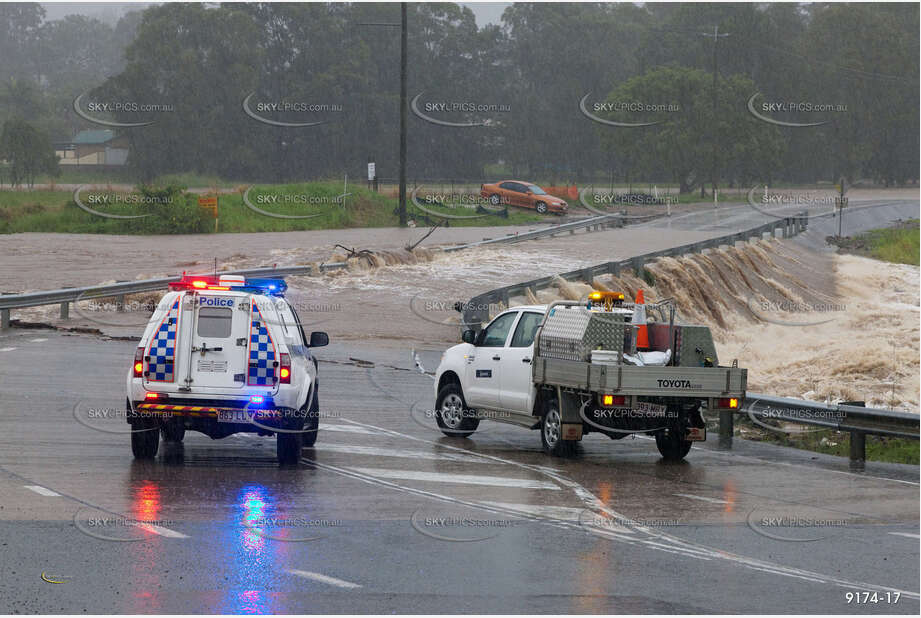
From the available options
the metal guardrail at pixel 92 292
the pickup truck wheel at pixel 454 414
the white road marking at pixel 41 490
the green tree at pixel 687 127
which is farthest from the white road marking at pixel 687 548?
the green tree at pixel 687 127

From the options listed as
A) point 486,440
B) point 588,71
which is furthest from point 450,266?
point 588,71

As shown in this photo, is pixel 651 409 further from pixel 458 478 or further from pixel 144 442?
pixel 144 442

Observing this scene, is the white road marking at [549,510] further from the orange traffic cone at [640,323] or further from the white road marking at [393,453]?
the orange traffic cone at [640,323]

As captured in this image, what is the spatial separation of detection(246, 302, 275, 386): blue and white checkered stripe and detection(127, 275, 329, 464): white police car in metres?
0.01

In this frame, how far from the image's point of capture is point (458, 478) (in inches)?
535

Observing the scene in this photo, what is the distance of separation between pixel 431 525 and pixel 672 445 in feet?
18.5

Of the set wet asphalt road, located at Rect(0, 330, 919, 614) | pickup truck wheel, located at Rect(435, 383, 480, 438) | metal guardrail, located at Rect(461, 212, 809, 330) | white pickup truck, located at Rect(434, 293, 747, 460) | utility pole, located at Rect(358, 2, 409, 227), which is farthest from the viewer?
utility pole, located at Rect(358, 2, 409, 227)

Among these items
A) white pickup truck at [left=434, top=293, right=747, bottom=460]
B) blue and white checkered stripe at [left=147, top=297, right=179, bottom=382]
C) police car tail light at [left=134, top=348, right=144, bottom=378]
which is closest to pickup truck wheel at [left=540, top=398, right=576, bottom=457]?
white pickup truck at [left=434, top=293, right=747, bottom=460]

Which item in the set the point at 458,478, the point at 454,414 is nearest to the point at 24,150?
the point at 454,414

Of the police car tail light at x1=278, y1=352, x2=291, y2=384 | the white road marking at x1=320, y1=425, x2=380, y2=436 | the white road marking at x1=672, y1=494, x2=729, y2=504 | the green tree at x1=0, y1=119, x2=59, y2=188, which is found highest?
the green tree at x1=0, y1=119, x2=59, y2=188

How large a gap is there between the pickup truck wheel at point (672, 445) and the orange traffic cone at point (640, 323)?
109 cm

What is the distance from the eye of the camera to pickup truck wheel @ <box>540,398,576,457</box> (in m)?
15.4

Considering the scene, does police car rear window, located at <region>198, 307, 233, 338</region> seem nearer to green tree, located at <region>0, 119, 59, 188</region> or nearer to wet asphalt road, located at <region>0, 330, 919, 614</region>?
wet asphalt road, located at <region>0, 330, 919, 614</region>

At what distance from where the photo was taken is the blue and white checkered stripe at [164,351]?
44.6ft
